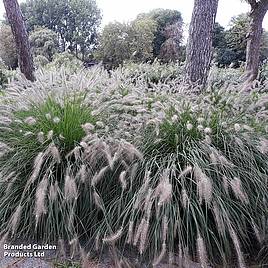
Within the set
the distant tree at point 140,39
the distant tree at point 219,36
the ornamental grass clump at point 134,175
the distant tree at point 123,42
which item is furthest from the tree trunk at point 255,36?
the distant tree at point 219,36

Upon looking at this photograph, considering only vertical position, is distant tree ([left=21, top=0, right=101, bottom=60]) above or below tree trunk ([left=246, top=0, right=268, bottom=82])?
above

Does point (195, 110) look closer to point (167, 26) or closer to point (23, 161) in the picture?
point (23, 161)

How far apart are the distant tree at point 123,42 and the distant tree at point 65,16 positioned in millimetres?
8690

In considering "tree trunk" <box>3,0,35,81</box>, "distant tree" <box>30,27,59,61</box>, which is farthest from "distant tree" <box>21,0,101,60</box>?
"tree trunk" <box>3,0,35,81</box>

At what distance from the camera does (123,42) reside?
21.1 metres

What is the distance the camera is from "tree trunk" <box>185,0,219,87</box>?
4.78 meters

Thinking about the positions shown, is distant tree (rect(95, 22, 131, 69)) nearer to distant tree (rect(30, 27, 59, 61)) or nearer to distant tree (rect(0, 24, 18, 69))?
distant tree (rect(30, 27, 59, 61))

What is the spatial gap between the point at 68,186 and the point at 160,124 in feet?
3.43

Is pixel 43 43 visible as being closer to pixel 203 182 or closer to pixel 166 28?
pixel 166 28

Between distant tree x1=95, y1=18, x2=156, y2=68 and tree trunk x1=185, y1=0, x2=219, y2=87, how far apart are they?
52.4 ft

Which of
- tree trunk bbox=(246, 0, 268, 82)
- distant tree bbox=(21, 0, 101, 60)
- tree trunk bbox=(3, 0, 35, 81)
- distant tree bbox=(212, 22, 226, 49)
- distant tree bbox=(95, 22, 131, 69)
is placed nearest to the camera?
tree trunk bbox=(3, 0, 35, 81)

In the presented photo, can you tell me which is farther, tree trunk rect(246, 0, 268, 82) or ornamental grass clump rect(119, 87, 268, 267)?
tree trunk rect(246, 0, 268, 82)

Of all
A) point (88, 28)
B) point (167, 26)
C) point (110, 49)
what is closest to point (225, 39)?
point (167, 26)

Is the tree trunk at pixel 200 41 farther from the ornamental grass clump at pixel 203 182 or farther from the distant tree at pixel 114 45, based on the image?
the distant tree at pixel 114 45
